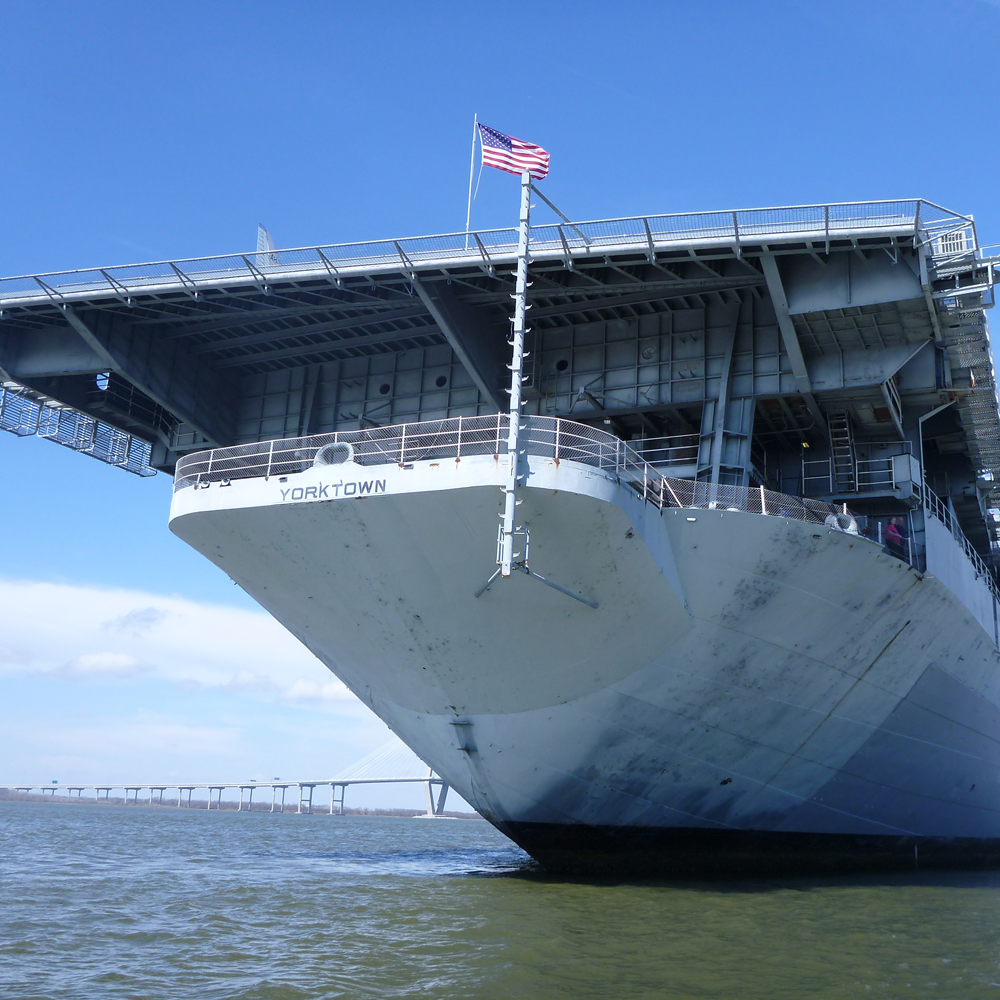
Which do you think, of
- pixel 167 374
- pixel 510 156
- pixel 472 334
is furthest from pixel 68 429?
pixel 510 156

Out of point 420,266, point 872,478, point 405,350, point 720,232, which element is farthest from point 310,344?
point 872,478

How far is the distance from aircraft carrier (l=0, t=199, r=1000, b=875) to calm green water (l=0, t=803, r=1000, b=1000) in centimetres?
200

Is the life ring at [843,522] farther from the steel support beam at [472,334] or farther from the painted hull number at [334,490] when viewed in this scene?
the painted hull number at [334,490]

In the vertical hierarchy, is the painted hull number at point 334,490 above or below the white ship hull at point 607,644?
above

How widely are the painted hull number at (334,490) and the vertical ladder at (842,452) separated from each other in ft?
32.2

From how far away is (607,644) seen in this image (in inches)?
576

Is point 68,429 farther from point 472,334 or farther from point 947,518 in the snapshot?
point 947,518

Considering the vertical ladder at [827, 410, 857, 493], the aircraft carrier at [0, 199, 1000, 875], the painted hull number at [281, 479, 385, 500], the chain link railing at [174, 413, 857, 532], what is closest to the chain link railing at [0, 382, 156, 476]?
the aircraft carrier at [0, 199, 1000, 875]

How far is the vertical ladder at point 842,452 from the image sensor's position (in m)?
18.9

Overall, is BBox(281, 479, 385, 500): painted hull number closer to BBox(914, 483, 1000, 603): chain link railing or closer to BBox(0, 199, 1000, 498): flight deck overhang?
BBox(0, 199, 1000, 498): flight deck overhang

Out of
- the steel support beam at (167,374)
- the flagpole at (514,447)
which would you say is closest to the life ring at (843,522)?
the flagpole at (514,447)

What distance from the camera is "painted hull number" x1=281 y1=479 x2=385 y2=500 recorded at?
13.2 meters

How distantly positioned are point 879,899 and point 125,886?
12311 millimetres

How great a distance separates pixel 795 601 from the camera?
15.6m
